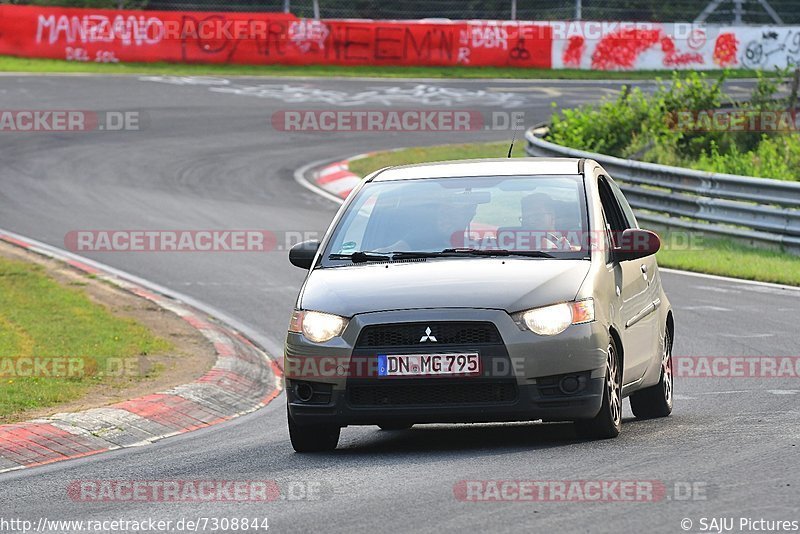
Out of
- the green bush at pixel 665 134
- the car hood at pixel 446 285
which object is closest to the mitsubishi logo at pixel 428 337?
the car hood at pixel 446 285

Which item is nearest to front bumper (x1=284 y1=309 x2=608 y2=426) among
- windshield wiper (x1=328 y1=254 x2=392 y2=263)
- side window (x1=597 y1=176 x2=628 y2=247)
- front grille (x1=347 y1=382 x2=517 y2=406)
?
front grille (x1=347 y1=382 x2=517 y2=406)

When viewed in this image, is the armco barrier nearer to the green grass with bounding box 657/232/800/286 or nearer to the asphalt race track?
the asphalt race track

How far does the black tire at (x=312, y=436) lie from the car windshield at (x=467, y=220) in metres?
1.00

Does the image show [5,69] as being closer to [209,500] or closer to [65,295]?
[65,295]

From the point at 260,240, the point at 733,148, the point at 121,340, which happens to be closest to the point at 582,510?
the point at 121,340

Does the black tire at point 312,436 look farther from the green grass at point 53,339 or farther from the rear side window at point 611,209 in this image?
the green grass at point 53,339

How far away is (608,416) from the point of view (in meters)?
8.05

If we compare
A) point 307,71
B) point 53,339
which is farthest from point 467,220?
point 307,71

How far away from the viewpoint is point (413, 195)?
904cm

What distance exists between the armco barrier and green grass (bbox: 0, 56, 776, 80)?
0.93 ft

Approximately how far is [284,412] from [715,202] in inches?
392

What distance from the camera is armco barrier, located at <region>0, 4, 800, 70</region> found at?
38.7 m

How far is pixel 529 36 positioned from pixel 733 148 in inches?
746

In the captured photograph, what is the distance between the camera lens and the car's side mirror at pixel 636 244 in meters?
8.67
